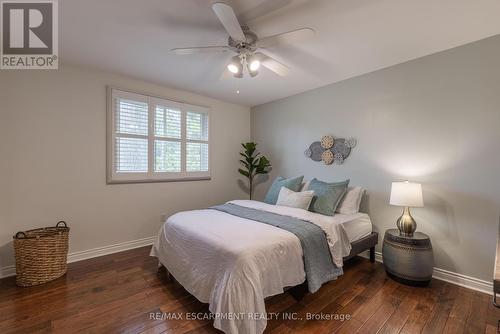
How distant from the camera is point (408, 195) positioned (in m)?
2.32

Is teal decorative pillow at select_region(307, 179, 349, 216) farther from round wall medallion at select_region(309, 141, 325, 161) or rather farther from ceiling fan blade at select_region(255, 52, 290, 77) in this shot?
ceiling fan blade at select_region(255, 52, 290, 77)

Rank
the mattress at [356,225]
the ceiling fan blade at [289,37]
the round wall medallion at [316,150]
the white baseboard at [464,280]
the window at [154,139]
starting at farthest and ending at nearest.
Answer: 1. the round wall medallion at [316,150]
2. the window at [154,139]
3. the mattress at [356,225]
4. the white baseboard at [464,280]
5. the ceiling fan blade at [289,37]

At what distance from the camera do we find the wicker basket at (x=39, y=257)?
2.25 m

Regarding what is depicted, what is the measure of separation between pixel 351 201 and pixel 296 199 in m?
0.73

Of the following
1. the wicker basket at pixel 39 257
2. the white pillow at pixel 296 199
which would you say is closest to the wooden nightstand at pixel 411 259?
the white pillow at pixel 296 199

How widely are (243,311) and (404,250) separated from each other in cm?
185

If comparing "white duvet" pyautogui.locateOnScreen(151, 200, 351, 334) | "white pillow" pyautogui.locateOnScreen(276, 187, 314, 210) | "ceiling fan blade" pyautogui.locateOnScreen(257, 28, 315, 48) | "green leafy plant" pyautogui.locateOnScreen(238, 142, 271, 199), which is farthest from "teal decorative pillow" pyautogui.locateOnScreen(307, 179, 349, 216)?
"ceiling fan blade" pyautogui.locateOnScreen(257, 28, 315, 48)

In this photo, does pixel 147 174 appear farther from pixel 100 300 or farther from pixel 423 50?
pixel 423 50

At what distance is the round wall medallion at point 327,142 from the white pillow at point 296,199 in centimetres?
90

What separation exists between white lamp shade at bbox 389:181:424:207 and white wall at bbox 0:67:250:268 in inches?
124

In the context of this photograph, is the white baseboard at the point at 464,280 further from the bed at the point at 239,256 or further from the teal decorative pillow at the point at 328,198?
the teal decorative pillow at the point at 328,198

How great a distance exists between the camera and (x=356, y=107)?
10.4 ft

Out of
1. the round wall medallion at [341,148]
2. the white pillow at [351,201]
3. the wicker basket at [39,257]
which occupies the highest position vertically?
the round wall medallion at [341,148]

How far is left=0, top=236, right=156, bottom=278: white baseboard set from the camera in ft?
8.06
